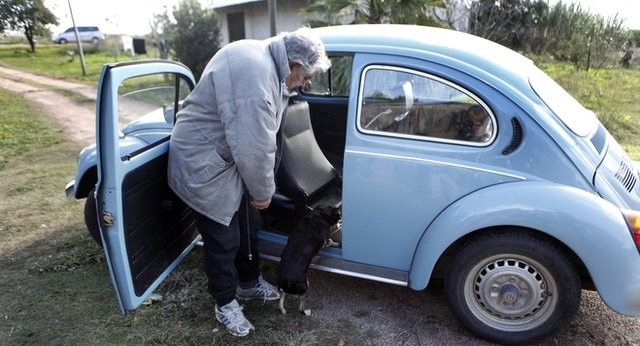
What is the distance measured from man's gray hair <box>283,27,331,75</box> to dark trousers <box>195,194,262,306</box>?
98 centimetres

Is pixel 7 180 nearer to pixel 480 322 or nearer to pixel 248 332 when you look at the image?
pixel 248 332

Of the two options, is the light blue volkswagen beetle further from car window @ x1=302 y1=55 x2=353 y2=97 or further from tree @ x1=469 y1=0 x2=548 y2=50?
tree @ x1=469 y1=0 x2=548 y2=50

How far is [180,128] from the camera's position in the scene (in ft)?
8.09

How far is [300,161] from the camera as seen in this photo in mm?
3279

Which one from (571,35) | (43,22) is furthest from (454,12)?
(43,22)

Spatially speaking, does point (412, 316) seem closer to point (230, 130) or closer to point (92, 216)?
point (230, 130)

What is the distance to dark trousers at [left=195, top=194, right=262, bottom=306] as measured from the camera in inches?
103

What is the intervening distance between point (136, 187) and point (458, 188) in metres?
1.93

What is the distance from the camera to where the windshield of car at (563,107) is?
8.36 feet

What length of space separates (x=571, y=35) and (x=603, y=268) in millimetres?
14735

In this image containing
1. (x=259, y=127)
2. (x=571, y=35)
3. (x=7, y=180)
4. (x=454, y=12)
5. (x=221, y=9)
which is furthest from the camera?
(x=221, y=9)

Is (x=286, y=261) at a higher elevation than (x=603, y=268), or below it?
below

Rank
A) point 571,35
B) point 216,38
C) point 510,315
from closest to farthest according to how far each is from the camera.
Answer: point 510,315 < point 571,35 < point 216,38

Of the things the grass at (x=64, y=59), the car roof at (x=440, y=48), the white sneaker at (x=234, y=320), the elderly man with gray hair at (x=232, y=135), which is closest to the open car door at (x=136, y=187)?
the elderly man with gray hair at (x=232, y=135)
